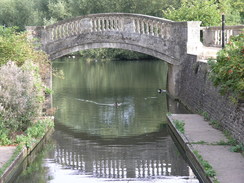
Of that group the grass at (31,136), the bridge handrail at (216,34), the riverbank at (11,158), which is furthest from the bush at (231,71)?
the bridge handrail at (216,34)

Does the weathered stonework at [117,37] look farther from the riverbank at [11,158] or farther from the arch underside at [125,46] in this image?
the riverbank at [11,158]

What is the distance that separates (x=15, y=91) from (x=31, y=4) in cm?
4138

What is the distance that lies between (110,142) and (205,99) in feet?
11.7

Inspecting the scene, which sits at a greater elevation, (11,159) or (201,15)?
(201,15)

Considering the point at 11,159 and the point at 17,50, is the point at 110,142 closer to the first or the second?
the point at 11,159

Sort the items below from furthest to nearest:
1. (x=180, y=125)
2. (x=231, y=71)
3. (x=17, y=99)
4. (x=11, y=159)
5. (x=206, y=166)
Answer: (x=180, y=125)
(x=17, y=99)
(x=231, y=71)
(x=11, y=159)
(x=206, y=166)

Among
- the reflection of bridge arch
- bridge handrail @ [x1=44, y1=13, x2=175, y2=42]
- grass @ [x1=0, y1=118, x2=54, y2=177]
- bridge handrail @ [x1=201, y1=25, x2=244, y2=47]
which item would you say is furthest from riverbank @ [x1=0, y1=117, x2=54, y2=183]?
bridge handrail @ [x1=201, y1=25, x2=244, y2=47]

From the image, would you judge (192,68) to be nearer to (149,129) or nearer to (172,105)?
(172,105)

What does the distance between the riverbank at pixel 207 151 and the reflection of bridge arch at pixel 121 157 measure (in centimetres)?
34

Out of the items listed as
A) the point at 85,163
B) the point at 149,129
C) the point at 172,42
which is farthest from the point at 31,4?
the point at 85,163

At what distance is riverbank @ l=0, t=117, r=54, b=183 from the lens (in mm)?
9860

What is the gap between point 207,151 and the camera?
10.9 meters

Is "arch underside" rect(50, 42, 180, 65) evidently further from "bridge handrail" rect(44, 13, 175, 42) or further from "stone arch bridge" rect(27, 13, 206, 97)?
"bridge handrail" rect(44, 13, 175, 42)

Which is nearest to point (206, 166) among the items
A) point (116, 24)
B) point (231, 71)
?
point (231, 71)
